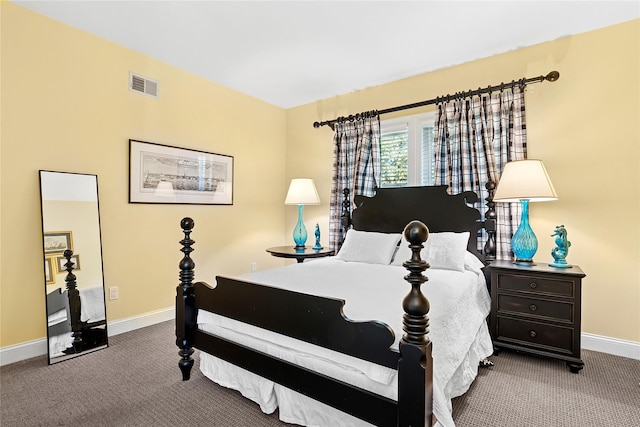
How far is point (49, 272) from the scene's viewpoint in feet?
8.68

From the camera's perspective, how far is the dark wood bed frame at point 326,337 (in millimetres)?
1269

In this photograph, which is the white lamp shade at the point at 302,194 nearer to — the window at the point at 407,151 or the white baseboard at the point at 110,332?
the window at the point at 407,151

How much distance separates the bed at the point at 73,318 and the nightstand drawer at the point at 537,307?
337 centimetres

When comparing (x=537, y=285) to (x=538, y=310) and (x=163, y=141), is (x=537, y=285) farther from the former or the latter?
(x=163, y=141)

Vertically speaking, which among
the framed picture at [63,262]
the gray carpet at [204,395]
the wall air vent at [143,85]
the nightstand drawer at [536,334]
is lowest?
the gray carpet at [204,395]

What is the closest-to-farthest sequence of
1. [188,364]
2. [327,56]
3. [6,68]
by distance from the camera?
1. [188,364]
2. [6,68]
3. [327,56]

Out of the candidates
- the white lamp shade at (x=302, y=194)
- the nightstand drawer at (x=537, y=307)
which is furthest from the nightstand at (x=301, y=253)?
the nightstand drawer at (x=537, y=307)

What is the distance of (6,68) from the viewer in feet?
8.21

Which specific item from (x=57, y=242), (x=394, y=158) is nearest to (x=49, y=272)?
(x=57, y=242)

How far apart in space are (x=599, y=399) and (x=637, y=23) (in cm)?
285

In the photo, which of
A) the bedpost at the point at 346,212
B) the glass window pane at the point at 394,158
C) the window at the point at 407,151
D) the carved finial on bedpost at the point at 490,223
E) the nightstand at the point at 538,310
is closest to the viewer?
the nightstand at the point at 538,310

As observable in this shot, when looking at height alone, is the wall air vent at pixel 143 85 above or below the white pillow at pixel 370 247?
above

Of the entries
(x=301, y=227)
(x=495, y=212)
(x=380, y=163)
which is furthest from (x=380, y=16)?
(x=301, y=227)

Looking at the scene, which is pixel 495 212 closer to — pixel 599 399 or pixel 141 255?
pixel 599 399
